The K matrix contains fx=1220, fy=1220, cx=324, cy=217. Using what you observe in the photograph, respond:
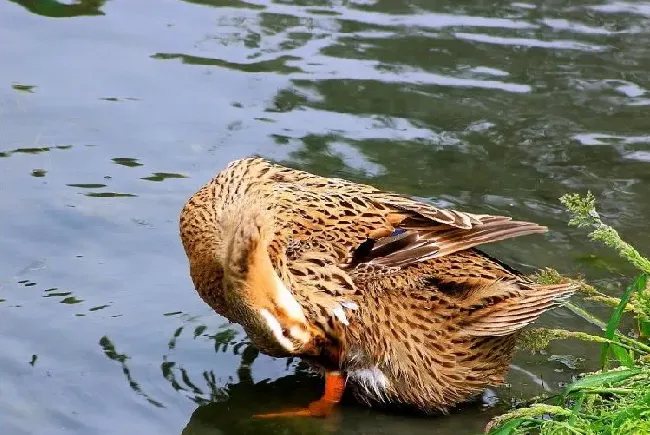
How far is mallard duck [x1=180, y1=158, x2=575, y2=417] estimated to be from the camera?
531cm

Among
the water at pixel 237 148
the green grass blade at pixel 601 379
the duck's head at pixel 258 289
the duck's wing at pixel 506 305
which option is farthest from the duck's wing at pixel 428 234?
the green grass blade at pixel 601 379

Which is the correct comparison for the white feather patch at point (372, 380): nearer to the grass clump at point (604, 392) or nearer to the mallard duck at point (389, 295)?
the mallard duck at point (389, 295)

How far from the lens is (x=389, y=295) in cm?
536

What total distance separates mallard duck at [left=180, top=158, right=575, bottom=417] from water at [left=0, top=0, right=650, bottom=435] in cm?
23

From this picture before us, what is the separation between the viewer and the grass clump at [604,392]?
431 centimetres

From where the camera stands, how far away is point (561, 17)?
31.3 feet

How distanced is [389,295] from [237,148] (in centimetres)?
248

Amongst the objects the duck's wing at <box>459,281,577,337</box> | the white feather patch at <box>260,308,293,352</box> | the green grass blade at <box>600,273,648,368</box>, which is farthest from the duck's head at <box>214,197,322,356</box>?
the green grass blade at <box>600,273,648,368</box>

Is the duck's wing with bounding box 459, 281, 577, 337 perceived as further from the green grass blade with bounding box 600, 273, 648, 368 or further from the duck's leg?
the duck's leg

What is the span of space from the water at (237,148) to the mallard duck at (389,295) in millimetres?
228

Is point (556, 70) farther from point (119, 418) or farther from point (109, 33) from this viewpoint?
point (119, 418)

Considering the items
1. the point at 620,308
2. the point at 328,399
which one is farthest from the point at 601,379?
the point at 328,399

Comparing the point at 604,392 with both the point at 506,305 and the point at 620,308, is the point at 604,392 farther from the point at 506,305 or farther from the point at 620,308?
the point at 506,305

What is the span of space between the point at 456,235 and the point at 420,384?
2.25 ft
